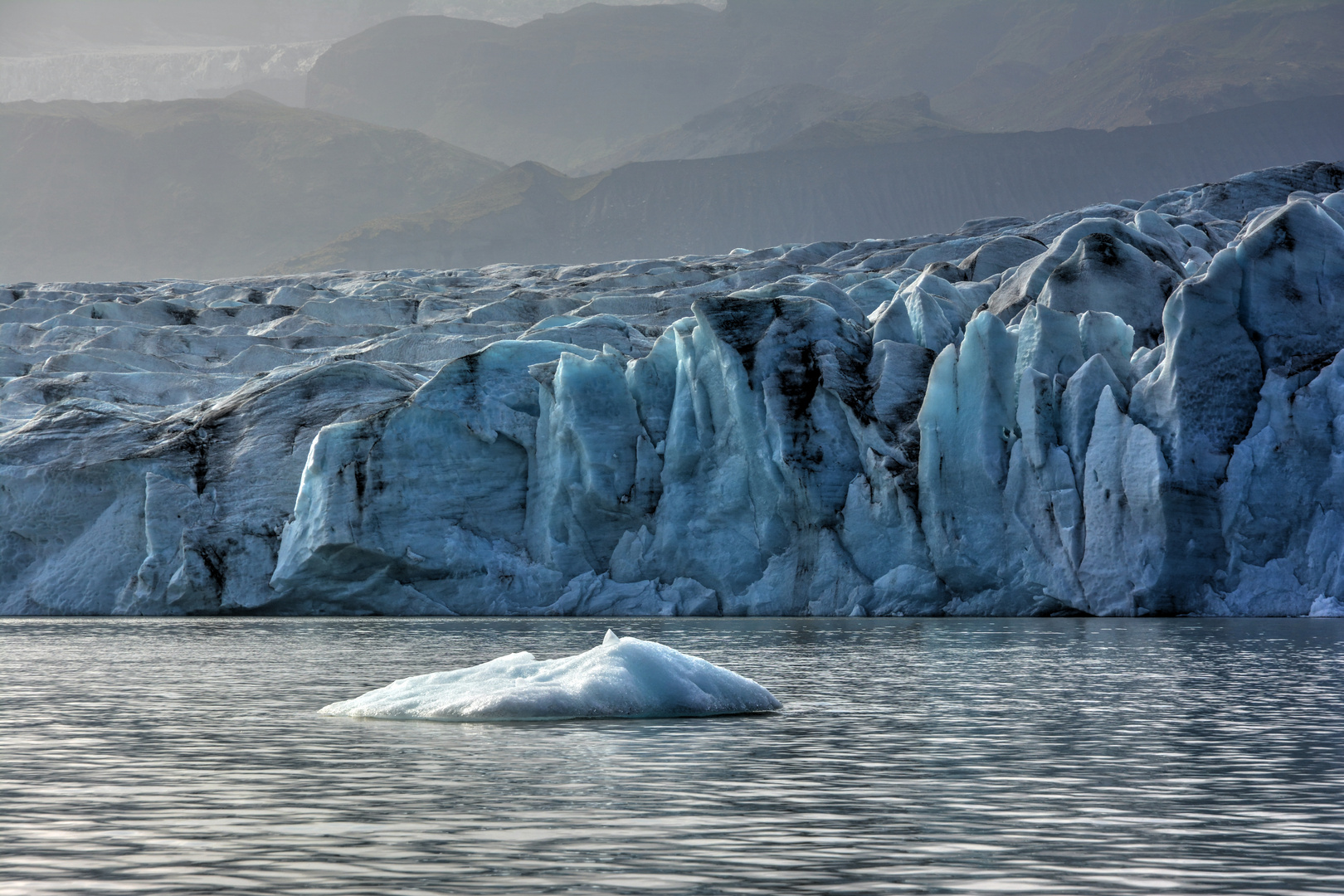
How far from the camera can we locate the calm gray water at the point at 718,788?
720 cm

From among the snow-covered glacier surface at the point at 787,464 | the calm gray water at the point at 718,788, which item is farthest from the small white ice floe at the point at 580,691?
the snow-covered glacier surface at the point at 787,464

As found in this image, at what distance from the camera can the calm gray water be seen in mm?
7195

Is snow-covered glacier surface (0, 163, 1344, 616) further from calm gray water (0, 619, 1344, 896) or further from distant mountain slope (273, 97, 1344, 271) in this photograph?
distant mountain slope (273, 97, 1344, 271)

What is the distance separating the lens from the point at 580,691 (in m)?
13.8

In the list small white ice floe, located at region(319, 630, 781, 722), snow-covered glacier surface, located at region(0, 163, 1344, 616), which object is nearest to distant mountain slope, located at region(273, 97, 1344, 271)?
snow-covered glacier surface, located at region(0, 163, 1344, 616)

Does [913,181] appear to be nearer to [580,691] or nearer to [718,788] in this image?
[580,691]

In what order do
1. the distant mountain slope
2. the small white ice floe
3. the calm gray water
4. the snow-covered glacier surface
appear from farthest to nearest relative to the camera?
the distant mountain slope < the snow-covered glacier surface < the small white ice floe < the calm gray water

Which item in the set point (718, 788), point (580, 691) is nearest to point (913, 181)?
point (580, 691)

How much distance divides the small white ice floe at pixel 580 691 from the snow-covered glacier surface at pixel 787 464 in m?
17.4

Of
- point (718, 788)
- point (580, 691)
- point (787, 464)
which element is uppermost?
point (787, 464)

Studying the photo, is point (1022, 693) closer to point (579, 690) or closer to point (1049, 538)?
point (579, 690)

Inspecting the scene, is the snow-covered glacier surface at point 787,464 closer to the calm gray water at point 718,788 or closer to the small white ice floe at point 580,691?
the calm gray water at point 718,788

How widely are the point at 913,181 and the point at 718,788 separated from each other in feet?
545

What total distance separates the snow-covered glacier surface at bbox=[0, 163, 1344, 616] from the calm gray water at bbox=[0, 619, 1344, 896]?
1101 cm
